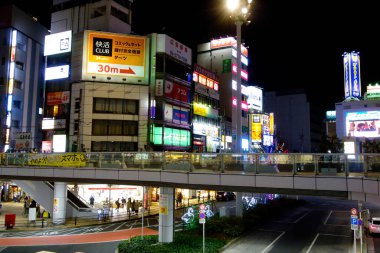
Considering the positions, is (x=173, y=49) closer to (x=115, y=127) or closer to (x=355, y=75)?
(x=115, y=127)

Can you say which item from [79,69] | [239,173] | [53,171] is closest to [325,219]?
[239,173]

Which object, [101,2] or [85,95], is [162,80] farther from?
[101,2]

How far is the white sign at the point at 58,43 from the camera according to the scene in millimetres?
51647

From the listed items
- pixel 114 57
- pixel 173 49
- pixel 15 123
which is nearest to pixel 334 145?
pixel 173 49

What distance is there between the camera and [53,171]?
26.8 metres

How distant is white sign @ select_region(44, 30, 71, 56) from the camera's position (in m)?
51.6

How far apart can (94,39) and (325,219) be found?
36.5 m

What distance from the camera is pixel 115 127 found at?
164 feet

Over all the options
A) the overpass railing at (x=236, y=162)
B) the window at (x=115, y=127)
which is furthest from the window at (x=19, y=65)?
the overpass railing at (x=236, y=162)

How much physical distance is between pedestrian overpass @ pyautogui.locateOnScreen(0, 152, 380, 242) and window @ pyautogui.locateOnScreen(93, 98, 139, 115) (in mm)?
22190

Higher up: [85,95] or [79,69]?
[79,69]

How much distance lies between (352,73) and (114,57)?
54.4 m

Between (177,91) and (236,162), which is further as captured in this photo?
(177,91)

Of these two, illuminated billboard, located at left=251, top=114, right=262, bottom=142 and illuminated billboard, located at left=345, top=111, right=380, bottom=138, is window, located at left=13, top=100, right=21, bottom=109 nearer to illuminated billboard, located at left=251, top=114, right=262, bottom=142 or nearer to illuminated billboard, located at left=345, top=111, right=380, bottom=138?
illuminated billboard, located at left=251, top=114, right=262, bottom=142
